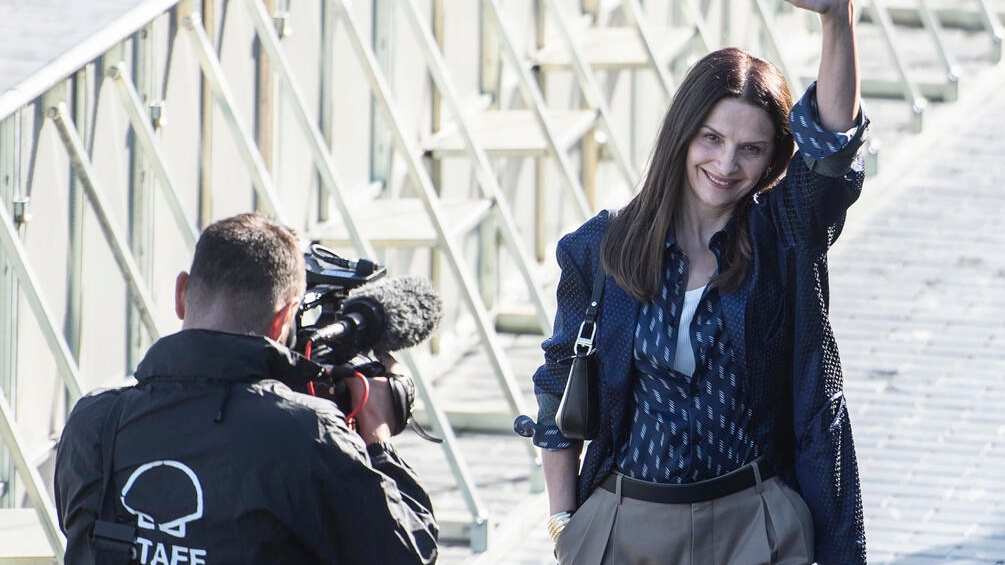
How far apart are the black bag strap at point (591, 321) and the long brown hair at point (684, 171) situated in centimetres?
4

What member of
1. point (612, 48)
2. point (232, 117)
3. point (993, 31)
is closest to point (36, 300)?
point (232, 117)

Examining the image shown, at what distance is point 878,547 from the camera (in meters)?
6.75

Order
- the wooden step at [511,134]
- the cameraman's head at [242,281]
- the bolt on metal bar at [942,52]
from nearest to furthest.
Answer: the cameraman's head at [242,281] → the wooden step at [511,134] → the bolt on metal bar at [942,52]

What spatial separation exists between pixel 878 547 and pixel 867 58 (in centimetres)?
746

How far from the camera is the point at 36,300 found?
5.63 meters

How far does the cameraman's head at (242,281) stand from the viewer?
3.58 m

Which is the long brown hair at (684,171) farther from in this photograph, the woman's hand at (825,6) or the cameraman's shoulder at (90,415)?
the cameraman's shoulder at (90,415)

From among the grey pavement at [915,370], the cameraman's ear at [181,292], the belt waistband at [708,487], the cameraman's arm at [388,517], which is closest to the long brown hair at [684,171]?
the belt waistband at [708,487]

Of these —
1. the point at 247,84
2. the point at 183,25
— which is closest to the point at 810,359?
the point at 183,25

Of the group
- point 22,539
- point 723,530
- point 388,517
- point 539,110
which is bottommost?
point 22,539

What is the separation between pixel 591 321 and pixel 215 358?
869 mm

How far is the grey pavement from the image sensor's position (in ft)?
22.9

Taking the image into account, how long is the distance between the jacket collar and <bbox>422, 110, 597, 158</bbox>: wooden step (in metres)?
4.93

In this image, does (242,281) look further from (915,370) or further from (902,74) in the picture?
(902,74)
